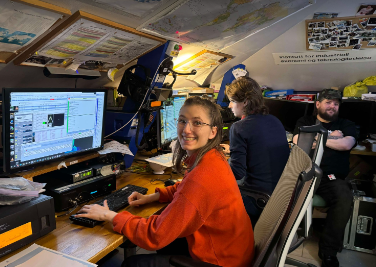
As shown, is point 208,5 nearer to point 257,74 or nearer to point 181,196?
point 181,196

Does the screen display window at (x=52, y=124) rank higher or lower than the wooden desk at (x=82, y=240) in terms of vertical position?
higher

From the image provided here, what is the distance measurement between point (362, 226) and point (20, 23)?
2692mm

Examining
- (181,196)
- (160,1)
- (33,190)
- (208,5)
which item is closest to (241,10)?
(208,5)

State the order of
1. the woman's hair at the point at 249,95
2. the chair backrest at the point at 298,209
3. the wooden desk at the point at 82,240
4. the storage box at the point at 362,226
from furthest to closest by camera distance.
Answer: the storage box at the point at 362,226
the woman's hair at the point at 249,95
the wooden desk at the point at 82,240
the chair backrest at the point at 298,209

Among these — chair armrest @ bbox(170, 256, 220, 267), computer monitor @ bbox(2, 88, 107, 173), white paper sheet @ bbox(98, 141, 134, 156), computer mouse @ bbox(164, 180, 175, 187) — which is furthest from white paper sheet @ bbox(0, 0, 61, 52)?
chair armrest @ bbox(170, 256, 220, 267)

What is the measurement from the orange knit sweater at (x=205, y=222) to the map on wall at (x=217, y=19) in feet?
3.24

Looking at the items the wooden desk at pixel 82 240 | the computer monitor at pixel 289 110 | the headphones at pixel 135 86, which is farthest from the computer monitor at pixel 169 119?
the computer monitor at pixel 289 110

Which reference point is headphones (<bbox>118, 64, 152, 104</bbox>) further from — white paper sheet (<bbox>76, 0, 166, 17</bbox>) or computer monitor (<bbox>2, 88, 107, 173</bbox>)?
white paper sheet (<bbox>76, 0, 166, 17</bbox>)

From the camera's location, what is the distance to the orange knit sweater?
1004 millimetres

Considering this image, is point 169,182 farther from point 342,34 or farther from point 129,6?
point 342,34

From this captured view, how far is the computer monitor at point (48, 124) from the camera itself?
117cm

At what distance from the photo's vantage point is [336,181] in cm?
230

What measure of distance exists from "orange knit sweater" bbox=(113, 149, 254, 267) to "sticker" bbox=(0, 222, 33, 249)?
11.7 inches

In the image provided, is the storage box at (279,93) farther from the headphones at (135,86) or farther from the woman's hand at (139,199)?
the woman's hand at (139,199)
